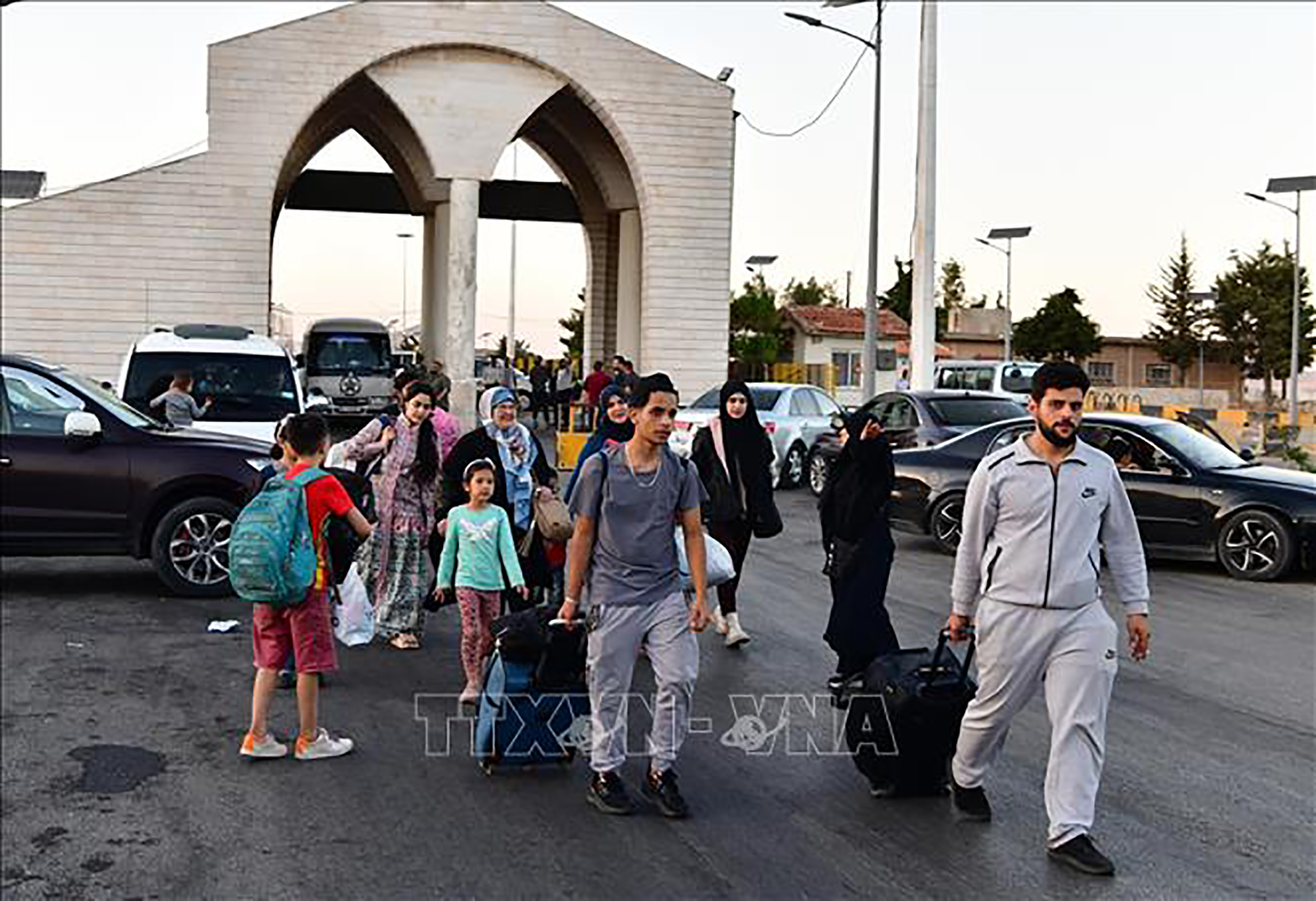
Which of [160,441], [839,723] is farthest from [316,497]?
[160,441]

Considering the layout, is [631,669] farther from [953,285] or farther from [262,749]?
[953,285]

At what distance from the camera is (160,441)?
38.8 ft

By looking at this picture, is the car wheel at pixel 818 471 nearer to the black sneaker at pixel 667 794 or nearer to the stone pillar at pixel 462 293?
the black sneaker at pixel 667 794

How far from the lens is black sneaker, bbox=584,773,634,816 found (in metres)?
6.32

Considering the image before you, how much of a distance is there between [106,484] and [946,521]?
8262 mm

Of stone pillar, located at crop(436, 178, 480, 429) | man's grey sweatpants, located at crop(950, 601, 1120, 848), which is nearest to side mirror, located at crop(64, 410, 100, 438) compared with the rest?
man's grey sweatpants, located at crop(950, 601, 1120, 848)

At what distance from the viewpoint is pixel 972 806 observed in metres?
6.33

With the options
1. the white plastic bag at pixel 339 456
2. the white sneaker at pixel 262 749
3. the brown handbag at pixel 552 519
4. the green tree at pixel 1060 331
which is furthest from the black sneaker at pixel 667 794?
the green tree at pixel 1060 331

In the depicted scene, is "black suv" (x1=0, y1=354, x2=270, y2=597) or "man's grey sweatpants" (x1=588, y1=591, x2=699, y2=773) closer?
"man's grey sweatpants" (x1=588, y1=591, x2=699, y2=773)

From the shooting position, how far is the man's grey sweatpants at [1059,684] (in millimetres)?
5727

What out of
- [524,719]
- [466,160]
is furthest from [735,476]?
[466,160]

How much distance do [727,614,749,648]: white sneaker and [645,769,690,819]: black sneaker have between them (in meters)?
3.71

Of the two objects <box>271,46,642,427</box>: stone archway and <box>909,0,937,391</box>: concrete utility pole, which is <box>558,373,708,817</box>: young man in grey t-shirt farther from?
<box>271,46,642,427</box>: stone archway

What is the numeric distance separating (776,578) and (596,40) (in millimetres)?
24431
